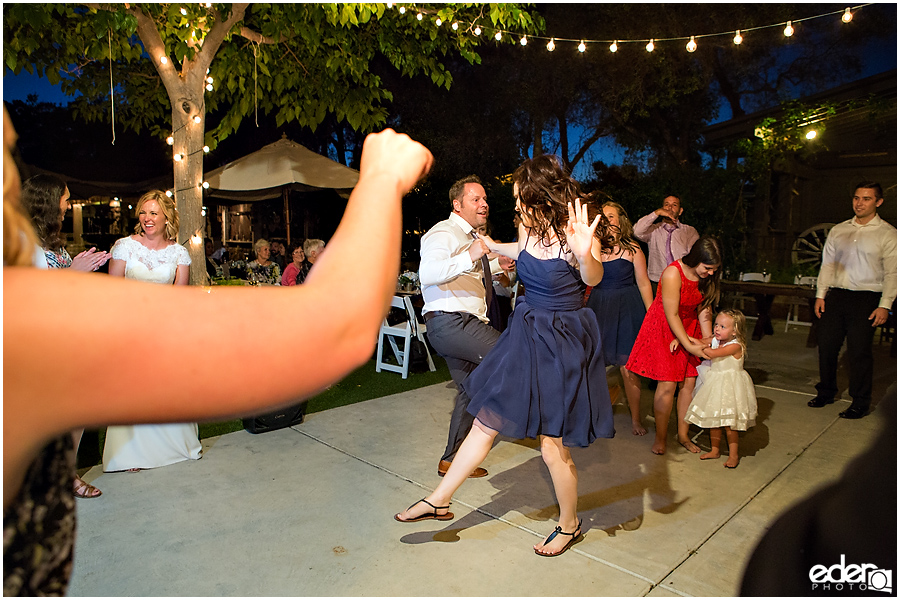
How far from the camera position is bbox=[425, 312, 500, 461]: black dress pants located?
151 inches

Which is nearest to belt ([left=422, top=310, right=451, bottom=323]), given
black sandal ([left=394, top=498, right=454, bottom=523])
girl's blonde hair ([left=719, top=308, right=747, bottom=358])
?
black sandal ([left=394, top=498, right=454, bottom=523])

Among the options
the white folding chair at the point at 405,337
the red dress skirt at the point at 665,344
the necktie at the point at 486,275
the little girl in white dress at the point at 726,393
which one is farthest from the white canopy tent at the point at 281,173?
the little girl in white dress at the point at 726,393

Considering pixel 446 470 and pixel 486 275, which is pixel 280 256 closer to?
pixel 486 275

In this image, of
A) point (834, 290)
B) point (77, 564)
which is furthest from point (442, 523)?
point (834, 290)

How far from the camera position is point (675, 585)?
264 centimetres

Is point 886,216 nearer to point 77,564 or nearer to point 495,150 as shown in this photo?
point 495,150

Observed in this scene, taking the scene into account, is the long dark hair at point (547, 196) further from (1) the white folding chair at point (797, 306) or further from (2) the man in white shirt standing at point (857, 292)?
(1) the white folding chair at point (797, 306)

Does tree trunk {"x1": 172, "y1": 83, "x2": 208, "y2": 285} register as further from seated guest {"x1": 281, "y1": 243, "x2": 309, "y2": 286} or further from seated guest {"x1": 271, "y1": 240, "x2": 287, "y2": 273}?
seated guest {"x1": 271, "y1": 240, "x2": 287, "y2": 273}

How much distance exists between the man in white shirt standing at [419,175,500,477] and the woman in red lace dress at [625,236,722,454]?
123 centimetres

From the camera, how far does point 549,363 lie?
116 inches

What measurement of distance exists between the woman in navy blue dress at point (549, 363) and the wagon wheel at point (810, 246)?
35.6 ft

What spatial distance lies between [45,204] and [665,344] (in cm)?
399

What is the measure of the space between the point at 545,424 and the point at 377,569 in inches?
Result: 40.3

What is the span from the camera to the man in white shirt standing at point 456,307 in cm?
382
